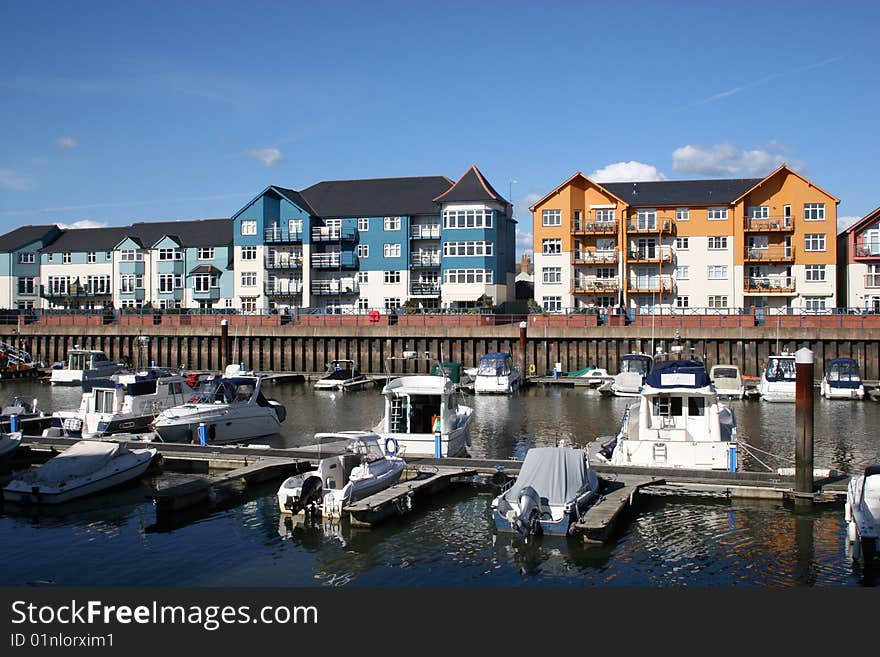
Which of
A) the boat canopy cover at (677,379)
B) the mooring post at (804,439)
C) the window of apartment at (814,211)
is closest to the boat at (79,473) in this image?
the boat canopy cover at (677,379)

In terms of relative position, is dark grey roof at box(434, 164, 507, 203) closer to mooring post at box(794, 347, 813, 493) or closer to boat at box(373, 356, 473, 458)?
boat at box(373, 356, 473, 458)

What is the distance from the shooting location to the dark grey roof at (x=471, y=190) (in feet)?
243

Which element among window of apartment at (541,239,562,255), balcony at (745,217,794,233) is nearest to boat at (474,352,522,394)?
window of apartment at (541,239,562,255)

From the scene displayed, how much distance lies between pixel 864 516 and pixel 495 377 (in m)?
34.7

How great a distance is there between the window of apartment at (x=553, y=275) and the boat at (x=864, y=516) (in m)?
52.6

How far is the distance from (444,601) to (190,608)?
14.2 feet

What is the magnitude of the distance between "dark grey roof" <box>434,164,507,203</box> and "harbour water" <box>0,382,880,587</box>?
5054cm

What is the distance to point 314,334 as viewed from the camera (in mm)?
64938

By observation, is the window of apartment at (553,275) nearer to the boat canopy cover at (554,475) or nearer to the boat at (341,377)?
the boat at (341,377)

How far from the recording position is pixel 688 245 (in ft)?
233

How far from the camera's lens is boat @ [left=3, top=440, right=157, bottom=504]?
24250 millimetres

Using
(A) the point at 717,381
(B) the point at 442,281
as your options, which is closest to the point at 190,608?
(A) the point at 717,381

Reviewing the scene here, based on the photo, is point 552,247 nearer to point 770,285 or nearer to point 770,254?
point 770,254

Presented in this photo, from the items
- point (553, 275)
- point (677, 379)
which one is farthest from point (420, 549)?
point (553, 275)
